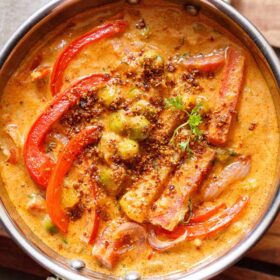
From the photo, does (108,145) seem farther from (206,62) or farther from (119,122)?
(206,62)

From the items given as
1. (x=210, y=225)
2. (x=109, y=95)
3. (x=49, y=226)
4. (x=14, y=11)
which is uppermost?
(x=14, y=11)

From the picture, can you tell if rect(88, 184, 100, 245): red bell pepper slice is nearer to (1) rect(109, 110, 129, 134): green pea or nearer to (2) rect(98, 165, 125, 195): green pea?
(2) rect(98, 165, 125, 195): green pea

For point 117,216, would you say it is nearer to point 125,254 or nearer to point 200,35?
point 125,254

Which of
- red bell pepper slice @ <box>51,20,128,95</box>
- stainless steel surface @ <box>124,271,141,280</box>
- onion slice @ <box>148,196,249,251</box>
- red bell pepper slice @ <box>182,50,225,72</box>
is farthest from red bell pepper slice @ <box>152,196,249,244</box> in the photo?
red bell pepper slice @ <box>51,20,128,95</box>

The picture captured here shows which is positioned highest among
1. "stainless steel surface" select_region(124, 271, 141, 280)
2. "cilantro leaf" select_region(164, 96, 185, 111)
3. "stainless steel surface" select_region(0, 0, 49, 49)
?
"stainless steel surface" select_region(0, 0, 49, 49)

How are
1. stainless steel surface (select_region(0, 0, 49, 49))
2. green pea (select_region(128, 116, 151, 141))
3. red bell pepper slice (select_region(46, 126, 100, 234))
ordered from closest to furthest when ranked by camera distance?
green pea (select_region(128, 116, 151, 141)), red bell pepper slice (select_region(46, 126, 100, 234)), stainless steel surface (select_region(0, 0, 49, 49))

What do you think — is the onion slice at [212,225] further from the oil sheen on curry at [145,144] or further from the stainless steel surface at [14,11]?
the stainless steel surface at [14,11]

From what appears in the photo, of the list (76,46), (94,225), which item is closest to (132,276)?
(94,225)
